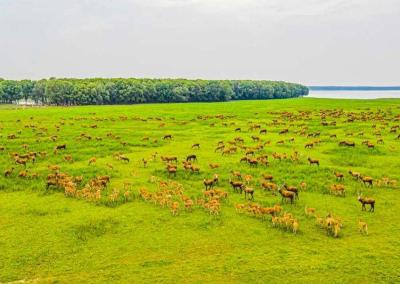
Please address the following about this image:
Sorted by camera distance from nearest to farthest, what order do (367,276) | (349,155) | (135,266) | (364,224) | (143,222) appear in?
(367,276), (135,266), (364,224), (143,222), (349,155)

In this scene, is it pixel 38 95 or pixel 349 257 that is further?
pixel 38 95

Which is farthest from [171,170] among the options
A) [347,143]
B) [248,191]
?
[347,143]

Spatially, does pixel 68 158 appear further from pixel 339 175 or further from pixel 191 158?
pixel 339 175

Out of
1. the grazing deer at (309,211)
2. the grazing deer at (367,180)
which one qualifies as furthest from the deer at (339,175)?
the grazing deer at (309,211)

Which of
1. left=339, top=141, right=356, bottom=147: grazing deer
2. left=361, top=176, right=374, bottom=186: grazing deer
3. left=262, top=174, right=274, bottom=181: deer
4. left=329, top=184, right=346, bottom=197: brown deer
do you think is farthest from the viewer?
left=339, top=141, right=356, bottom=147: grazing deer

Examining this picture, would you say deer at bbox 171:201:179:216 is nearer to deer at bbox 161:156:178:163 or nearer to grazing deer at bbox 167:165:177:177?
grazing deer at bbox 167:165:177:177

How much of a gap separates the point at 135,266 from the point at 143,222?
4.55 metres

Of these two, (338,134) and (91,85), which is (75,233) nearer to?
(338,134)

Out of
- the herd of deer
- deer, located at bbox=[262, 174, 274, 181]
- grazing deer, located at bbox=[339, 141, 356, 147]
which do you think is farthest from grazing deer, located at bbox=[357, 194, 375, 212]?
grazing deer, located at bbox=[339, 141, 356, 147]

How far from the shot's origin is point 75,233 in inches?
766

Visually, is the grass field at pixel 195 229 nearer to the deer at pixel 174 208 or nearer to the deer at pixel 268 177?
the deer at pixel 174 208

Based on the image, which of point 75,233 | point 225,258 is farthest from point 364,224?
point 75,233

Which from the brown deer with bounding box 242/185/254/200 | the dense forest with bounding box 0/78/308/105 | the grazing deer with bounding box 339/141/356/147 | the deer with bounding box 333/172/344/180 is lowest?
the brown deer with bounding box 242/185/254/200

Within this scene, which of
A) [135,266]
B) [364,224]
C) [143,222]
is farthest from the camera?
[143,222]
